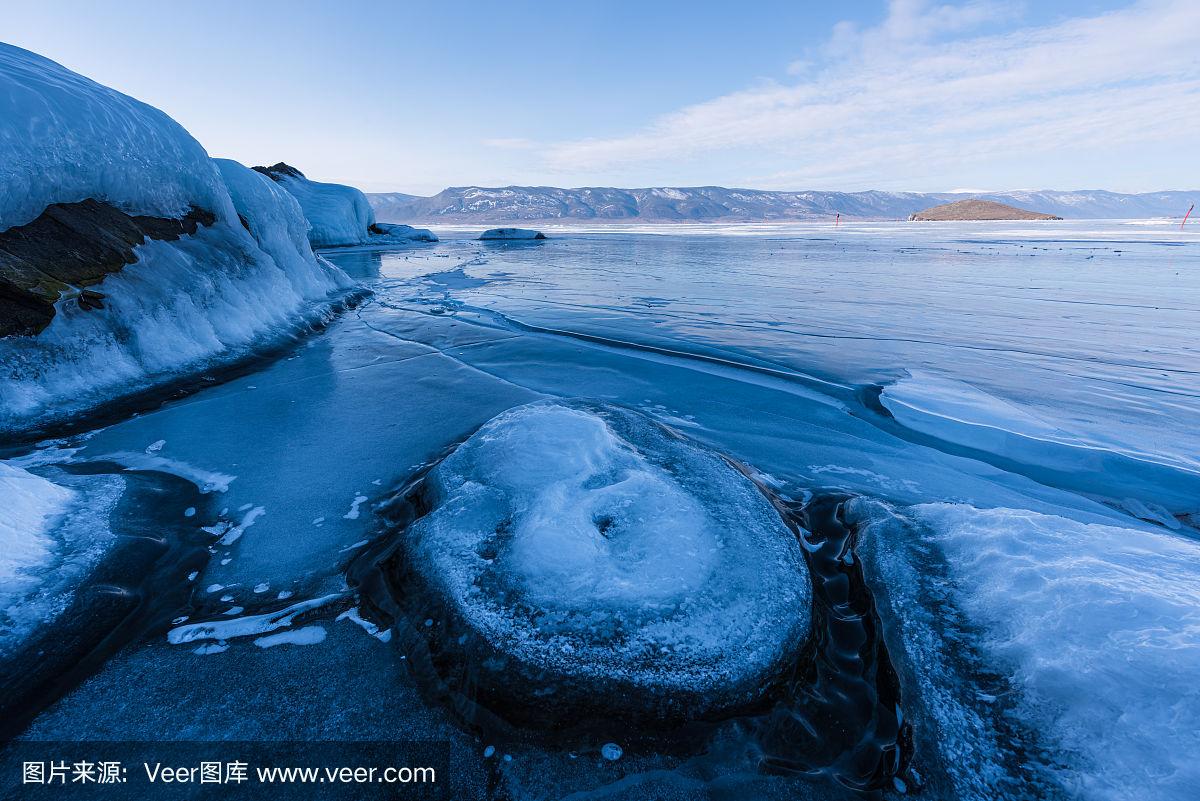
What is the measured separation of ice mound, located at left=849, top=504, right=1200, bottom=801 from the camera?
1.36 m

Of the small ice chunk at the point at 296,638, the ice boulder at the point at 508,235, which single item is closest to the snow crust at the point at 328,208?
the ice boulder at the point at 508,235

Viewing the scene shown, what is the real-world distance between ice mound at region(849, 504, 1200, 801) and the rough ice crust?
6821 mm

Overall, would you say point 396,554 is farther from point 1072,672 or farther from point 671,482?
point 1072,672

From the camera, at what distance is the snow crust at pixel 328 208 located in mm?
24688

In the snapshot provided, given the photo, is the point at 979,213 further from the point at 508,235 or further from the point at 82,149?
the point at 82,149

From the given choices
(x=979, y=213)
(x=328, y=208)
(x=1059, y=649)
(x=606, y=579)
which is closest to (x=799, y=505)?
(x=1059, y=649)

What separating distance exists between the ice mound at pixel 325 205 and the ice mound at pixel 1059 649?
2810 cm

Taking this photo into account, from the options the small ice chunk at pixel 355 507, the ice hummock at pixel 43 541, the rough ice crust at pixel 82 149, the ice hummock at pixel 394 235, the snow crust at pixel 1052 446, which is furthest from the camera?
the ice hummock at pixel 394 235

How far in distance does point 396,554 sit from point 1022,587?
9.05 ft

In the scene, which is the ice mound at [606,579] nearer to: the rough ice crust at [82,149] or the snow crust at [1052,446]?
the snow crust at [1052,446]

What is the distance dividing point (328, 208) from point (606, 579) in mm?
29564

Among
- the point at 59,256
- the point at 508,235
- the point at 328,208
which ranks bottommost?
the point at 59,256

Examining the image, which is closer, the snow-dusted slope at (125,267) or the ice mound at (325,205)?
the snow-dusted slope at (125,267)

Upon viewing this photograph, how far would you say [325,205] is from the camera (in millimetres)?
25406
